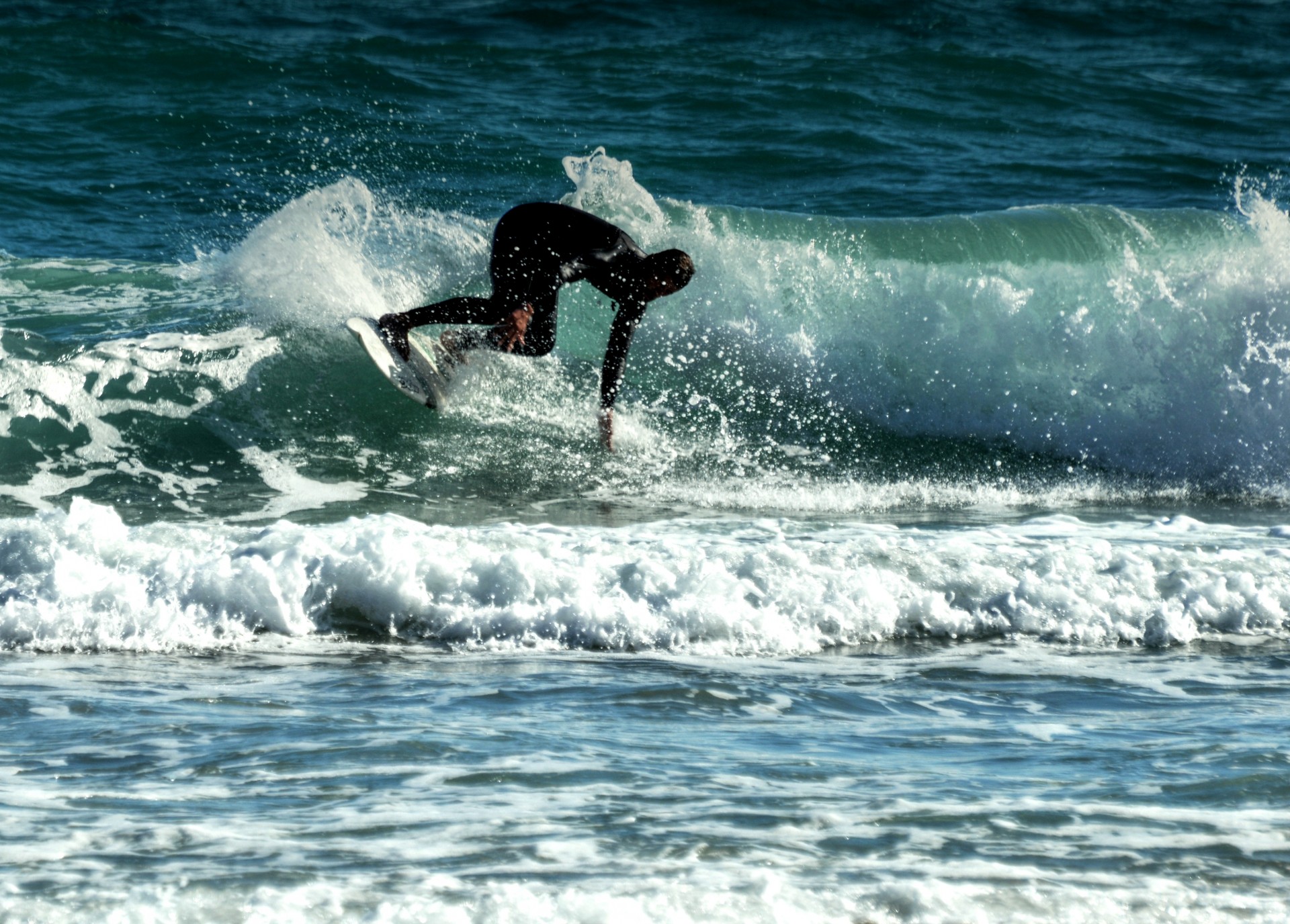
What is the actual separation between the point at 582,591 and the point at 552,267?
2.68 meters

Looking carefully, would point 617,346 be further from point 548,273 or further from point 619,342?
point 548,273

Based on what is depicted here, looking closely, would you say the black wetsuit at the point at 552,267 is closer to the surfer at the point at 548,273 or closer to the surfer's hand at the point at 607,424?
the surfer at the point at 548,273

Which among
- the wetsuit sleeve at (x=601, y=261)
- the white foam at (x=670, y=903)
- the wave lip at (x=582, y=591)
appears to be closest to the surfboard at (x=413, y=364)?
the wetsuit sleeve at (x=601, y=261)

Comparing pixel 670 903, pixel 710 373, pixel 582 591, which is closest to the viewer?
pixel 670 903

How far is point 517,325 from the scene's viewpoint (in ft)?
22.4

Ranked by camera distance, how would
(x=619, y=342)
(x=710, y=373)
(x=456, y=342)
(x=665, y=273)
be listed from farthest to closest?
(x=710, y=373)
(x=456, y=342)
(x=619, y=342)
(x=665, y=273)

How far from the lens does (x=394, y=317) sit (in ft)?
22.9

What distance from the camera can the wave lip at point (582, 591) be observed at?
14.6 ft

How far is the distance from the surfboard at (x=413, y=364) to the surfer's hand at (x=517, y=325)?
617 mm

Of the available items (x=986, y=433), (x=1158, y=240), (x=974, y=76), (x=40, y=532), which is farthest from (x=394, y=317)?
(x=974, y=76)

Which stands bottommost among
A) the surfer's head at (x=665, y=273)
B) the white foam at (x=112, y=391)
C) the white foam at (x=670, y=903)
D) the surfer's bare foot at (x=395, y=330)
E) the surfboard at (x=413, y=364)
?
the white foam at (x=670, y=903)

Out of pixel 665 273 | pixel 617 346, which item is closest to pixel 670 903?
pixel 665 273

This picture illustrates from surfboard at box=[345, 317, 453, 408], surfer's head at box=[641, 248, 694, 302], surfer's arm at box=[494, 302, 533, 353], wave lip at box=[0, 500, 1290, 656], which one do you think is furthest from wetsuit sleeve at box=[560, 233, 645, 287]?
wave lip at box=[0, 500, 1290, 656]

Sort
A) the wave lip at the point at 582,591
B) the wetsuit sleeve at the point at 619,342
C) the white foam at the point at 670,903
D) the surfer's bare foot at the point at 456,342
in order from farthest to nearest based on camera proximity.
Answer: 1. the surfer's bare foot at the point at 456,342
2. the wetsuit sleeve at the point at 619,342
3. the wave lip at the point at 582,591
4. the white foam at the point at 670,903
